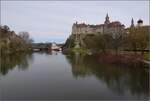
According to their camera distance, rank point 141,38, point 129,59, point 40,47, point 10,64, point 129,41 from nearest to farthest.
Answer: point 10,64 → point 129,59 → point 141,38 → point 129,41 → point 40,47

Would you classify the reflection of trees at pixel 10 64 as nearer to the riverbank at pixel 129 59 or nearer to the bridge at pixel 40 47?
the riverbank at pixel 129 59

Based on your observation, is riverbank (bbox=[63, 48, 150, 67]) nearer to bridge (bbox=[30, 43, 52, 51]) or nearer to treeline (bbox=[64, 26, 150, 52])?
treeline (bbox=[64, 26, 150, 52])

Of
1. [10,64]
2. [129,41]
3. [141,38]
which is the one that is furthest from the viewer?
[129,41]

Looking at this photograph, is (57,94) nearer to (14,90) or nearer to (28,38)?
(14,90)

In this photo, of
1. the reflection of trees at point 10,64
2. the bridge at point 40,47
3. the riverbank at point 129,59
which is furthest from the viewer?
the bridge at point 40,47

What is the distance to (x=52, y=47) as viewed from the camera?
107 meters

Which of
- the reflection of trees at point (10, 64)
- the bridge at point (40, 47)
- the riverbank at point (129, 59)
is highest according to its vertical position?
the bridge at point (40, 47)

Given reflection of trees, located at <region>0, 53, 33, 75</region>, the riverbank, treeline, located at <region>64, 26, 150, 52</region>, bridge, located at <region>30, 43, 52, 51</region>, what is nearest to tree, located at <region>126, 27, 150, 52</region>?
treeline, located at <region>64, 26, 150, 52</region>

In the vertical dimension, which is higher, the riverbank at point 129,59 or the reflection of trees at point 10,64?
the riverbank at point 129,59

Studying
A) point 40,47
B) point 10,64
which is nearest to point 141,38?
point 10,64

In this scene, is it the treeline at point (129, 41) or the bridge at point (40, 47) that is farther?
the bridge at point (40, 47)

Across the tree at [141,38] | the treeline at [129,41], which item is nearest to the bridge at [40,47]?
the treeline at [129,41]

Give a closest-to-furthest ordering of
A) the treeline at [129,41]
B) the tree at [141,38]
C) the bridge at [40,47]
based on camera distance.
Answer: the tree at [141,38], the treeline at [129,41], the bridge at [40,47]

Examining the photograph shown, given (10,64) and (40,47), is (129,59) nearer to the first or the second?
(10,64)
